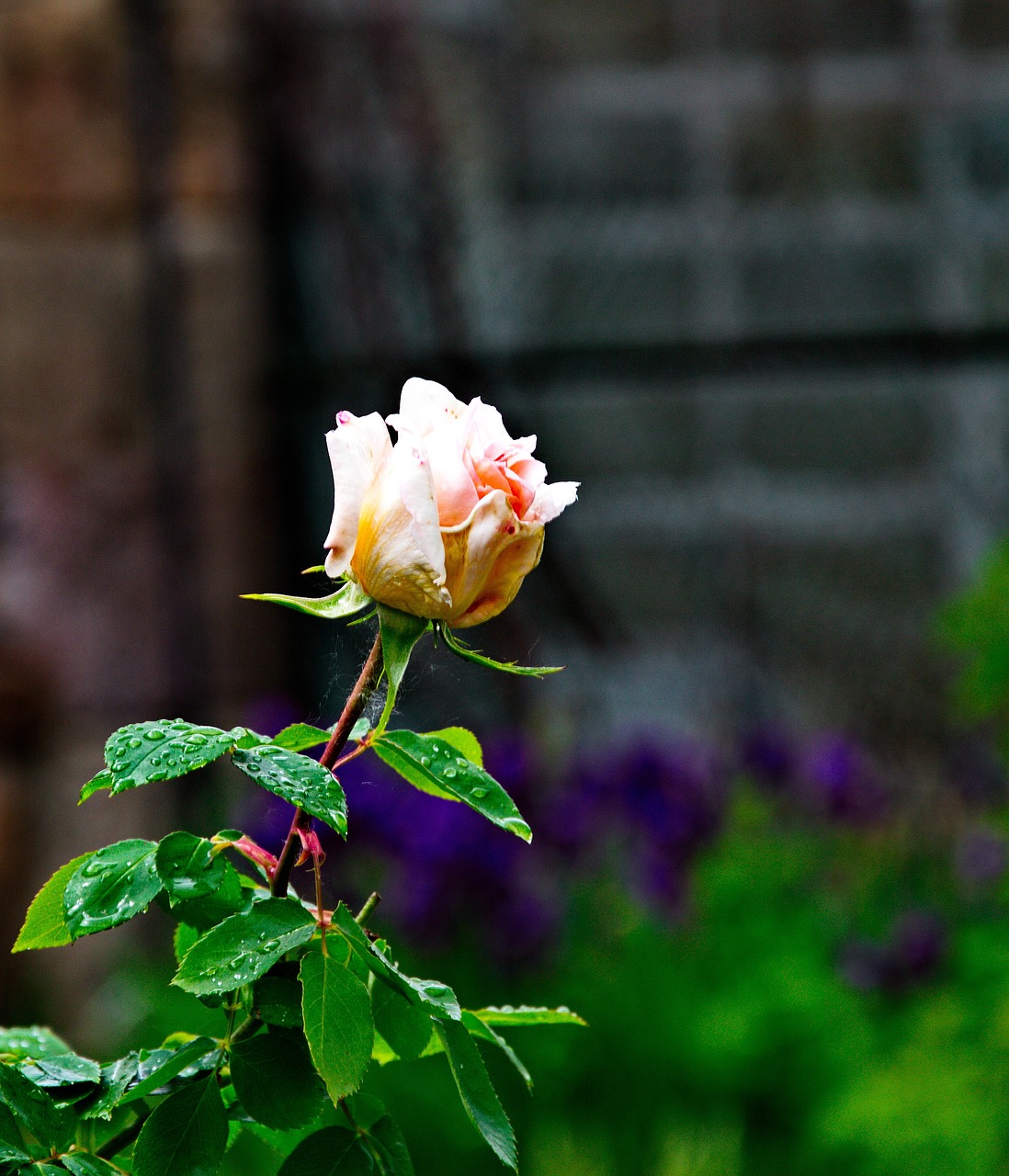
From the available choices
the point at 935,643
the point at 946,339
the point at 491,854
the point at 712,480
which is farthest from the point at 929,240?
the point at 491,854

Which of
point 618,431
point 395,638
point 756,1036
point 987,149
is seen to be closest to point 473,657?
point 395,638

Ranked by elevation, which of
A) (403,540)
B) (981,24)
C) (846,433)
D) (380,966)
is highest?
(981,24)

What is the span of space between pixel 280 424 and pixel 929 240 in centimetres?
119

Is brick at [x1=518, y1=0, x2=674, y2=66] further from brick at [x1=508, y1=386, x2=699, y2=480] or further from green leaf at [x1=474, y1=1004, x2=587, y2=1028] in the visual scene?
green leaf at [x1=474, y1=1004, x2=587, y2=1028]

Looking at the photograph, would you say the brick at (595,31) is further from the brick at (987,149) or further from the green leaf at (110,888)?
the green leaf at (110,888)

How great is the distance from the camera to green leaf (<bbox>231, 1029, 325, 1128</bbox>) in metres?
0.35

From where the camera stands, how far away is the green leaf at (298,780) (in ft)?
1.06

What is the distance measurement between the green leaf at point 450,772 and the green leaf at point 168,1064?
3.6 inches

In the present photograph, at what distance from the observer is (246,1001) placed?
37cm

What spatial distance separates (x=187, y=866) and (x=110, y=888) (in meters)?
0.02

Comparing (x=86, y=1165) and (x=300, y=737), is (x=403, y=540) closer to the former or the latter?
(x=300, y=737)

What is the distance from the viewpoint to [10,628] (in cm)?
207

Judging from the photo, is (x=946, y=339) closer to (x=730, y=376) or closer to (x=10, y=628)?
(x=730, y=376)

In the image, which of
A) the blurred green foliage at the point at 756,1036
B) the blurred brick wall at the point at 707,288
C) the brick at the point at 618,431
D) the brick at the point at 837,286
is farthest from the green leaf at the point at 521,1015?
the brick at the point at 837,286
